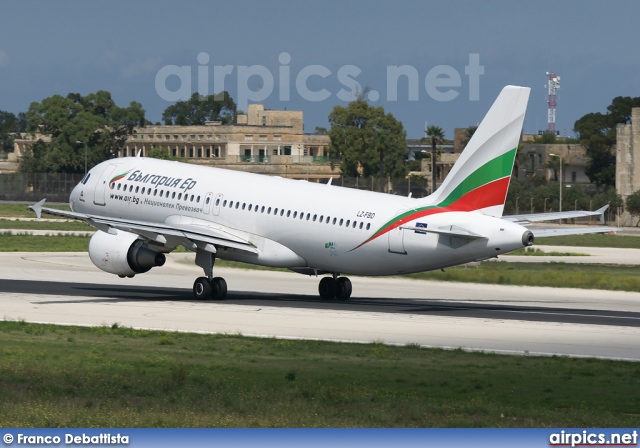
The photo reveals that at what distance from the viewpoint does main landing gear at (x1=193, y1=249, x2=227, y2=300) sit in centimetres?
4556

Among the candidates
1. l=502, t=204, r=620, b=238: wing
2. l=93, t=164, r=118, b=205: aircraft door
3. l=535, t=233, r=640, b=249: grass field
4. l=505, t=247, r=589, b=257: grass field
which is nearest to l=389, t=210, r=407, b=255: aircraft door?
l=502, t=204, r=620, b=238: wing

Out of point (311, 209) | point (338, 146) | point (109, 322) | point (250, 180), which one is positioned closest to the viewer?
point (109, 322)

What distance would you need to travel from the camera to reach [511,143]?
41.1 meters

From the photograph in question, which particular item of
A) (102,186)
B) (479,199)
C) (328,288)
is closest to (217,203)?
(328,288)

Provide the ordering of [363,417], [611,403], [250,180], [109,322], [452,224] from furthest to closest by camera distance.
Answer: [250,180]
[452,224]
[109,322]
[611,403]
[363,417]

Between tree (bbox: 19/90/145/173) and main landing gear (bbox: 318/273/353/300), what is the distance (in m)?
124

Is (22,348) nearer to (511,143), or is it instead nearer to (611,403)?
(611,403)

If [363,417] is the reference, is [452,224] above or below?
above

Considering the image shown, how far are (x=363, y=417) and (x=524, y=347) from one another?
12.1 meters

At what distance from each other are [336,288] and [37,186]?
122m

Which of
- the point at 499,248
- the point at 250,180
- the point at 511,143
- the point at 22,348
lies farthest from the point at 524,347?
the point at 250,180

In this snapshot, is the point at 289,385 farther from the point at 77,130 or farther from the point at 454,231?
the point at 77,130

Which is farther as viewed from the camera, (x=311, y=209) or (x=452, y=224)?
(x=311, y=209)

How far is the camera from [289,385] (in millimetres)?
25141
